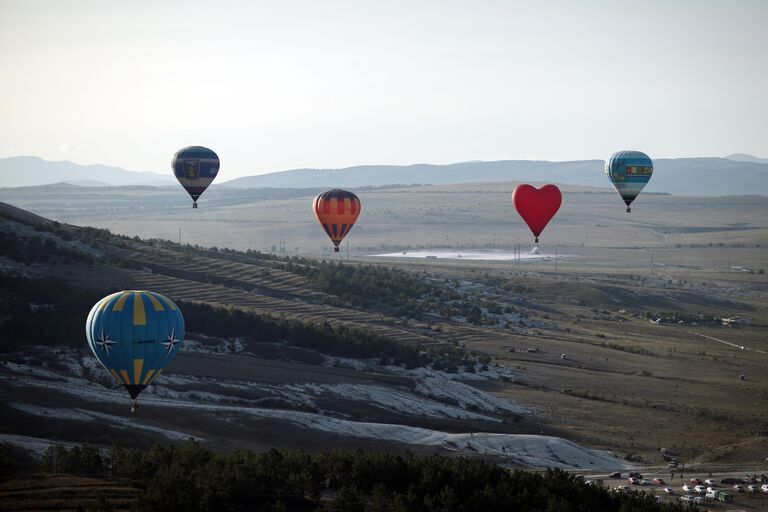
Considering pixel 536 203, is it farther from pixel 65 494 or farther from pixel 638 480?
pixel 65 494

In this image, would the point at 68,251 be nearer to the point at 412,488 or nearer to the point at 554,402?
the point at 554,402

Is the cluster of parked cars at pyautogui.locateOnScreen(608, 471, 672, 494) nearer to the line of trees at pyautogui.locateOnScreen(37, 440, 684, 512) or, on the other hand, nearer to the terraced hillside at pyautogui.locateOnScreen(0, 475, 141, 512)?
the line of trees at pyautogui.locateOnScreen(37, 440, 684, 512)

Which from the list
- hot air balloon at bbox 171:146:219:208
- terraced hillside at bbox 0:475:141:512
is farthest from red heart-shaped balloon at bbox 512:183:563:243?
terraced hillside at bbox 0:475:141:512

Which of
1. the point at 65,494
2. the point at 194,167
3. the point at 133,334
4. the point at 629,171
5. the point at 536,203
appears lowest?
the point at 65,494

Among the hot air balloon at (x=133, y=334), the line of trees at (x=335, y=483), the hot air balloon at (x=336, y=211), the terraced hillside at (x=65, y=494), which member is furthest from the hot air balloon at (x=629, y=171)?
the terraced hillside at (x=65, y=494)

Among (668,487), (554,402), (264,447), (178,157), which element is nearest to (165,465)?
(264,447)

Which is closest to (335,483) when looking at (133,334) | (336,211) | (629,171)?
(133,334)
